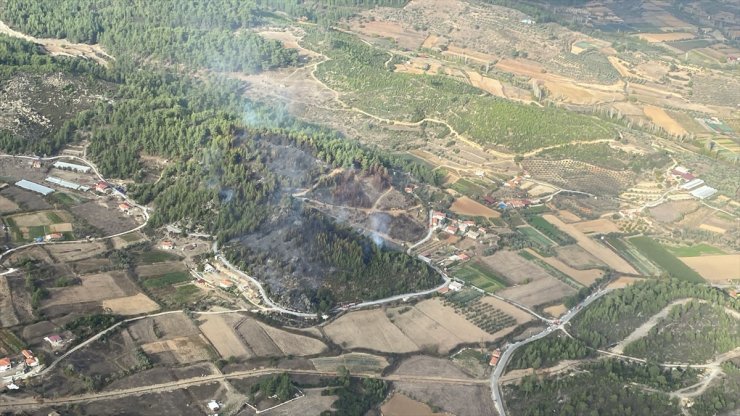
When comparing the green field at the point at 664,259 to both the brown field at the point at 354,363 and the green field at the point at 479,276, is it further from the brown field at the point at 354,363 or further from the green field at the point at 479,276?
the brown field at the point at 354,363

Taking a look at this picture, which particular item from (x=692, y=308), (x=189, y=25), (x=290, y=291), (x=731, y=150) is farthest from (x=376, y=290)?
(x=189, y=25)

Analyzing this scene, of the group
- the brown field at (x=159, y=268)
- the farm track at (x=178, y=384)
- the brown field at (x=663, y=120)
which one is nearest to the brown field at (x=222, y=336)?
the farm track at (x=178, y=384)

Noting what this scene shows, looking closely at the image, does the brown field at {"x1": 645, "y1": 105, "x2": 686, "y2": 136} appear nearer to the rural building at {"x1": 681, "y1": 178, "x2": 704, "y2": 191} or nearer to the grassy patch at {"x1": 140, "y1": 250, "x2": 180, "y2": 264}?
the rural building at {"x1": 681, "y1": 178, "x2": 704, "y2": 191}

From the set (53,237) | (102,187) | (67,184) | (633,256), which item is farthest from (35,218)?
(633,256)

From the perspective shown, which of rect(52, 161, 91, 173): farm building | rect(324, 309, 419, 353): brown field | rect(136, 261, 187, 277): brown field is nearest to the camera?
rect(324, 309, 419, 353): brown field

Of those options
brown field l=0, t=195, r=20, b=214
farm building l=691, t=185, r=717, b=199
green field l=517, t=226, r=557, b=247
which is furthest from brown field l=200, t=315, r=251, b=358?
farm building l=691, t=185, r=717, b=199
